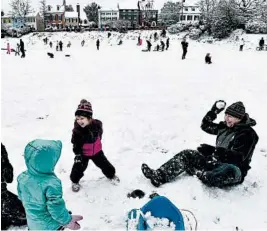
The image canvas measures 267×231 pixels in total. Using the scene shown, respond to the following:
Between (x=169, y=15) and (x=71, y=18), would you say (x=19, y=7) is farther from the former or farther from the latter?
(x=169, y=15)

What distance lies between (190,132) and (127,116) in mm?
1957

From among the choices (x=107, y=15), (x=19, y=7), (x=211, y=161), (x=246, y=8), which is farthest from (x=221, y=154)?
(x=107, y=15)

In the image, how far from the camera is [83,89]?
12.7 m

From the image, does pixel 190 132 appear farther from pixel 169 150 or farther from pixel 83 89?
pixel 83 89

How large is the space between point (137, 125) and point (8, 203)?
14.2 ft

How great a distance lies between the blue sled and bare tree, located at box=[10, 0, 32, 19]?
87217mm

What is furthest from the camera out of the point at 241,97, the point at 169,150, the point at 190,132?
the point at 241,97

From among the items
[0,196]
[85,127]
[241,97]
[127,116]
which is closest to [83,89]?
[127,116]

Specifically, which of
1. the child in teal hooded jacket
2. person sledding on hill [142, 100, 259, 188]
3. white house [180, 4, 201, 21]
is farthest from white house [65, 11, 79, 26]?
the child in teal hooded jacket

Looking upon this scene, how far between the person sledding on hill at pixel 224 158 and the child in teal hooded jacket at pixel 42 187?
79.6 inches

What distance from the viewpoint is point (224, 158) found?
4.52m

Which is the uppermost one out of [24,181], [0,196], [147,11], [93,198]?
[147,11]

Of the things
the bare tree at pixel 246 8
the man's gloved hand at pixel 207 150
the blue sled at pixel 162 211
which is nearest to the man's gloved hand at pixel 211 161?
the man's gloved hand at pixel 207 150

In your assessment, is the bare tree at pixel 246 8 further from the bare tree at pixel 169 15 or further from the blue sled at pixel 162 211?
the blue sled at pixel 162 211
